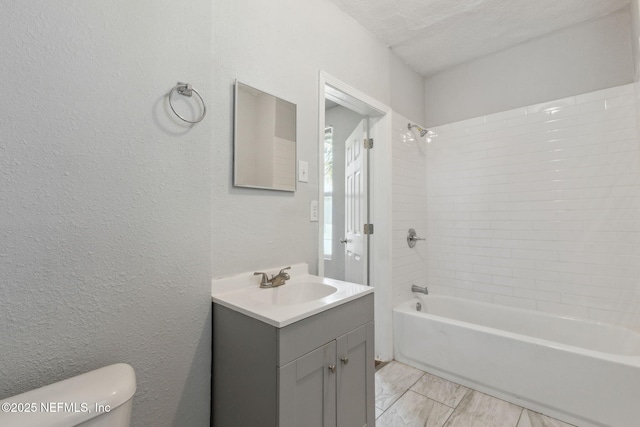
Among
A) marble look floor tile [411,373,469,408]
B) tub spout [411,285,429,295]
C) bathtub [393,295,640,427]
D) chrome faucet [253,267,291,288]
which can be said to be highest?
chrome faucet [253,267,291,288]

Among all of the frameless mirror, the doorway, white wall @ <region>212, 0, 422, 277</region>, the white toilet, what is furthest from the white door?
the white toilet

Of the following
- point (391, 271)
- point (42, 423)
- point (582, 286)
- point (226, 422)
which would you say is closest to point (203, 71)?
point (42, 423)

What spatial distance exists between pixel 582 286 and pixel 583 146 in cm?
104

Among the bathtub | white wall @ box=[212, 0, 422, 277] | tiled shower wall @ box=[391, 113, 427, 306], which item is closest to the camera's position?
white wall @ box=[212, 0, 422, 277]

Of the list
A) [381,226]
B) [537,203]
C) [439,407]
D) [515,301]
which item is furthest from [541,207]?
[439,407]

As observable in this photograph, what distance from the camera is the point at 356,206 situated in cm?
257

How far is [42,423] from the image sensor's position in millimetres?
605

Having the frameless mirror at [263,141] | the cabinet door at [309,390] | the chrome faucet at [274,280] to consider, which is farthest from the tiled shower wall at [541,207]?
the cabinet door at [309,390]

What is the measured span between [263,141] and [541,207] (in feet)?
7.32

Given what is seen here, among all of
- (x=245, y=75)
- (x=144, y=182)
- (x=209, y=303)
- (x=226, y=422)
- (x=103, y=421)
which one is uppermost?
(x=245, y=75)

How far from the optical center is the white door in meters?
2.46

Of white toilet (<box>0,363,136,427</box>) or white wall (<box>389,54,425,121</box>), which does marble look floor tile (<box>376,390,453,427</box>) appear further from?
white wall (<box>389,54,425,121</box>)

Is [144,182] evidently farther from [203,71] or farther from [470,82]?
[470,82]

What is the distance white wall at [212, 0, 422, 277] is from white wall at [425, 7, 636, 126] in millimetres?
1257
